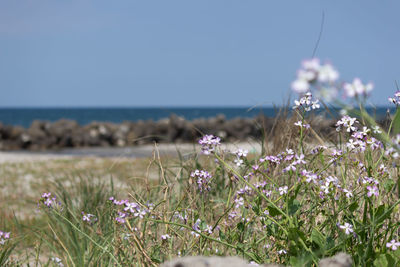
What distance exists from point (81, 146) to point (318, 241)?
558 inches

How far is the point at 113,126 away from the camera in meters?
16.0

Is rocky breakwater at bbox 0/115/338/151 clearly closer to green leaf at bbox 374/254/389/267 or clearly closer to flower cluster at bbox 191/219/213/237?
flower cluster at bbox 191/219/213/237

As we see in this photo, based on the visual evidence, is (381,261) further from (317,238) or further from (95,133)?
(95,133)

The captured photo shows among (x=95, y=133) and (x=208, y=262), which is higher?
(x=208, y=262)

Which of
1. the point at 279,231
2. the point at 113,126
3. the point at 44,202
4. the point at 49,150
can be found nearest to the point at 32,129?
the point at 49,150

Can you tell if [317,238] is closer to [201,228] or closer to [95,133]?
[201,228]

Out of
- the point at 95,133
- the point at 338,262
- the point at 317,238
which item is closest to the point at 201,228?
the point at 317,238

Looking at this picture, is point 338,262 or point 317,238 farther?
point 317,238
